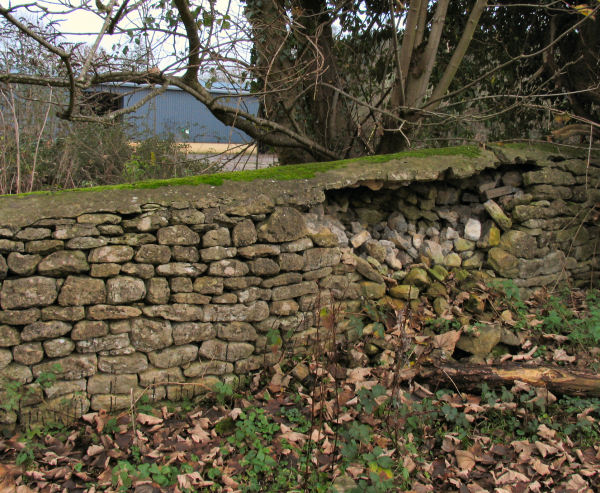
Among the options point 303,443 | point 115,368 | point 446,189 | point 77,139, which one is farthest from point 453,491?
point 77,139

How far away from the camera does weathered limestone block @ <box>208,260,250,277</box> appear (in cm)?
360

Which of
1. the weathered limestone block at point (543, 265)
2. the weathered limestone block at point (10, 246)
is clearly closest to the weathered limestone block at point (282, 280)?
the weathered limestone block at point (10, 246)

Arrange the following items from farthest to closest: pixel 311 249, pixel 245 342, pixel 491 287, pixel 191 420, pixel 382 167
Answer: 1. pixel 491 287
2. pixel 382 167
3. pixel 311 249
4. pixel 245 342
5. pixel 191 420

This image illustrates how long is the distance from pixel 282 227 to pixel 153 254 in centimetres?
99

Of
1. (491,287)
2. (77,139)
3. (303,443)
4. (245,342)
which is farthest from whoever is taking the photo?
(77,139)

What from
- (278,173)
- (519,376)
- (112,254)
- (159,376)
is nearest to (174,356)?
(159,376)

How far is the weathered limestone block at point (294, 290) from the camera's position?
3.85 meters

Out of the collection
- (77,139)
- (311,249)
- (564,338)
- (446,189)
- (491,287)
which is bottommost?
(564,338)

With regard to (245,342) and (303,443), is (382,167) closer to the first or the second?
(245,342)

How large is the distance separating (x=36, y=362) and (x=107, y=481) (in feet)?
2.98

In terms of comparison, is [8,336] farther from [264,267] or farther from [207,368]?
[264,267]

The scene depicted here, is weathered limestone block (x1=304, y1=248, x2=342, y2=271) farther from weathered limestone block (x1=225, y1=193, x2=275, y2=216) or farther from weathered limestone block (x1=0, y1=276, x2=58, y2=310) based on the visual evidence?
→ weathered limestone block (x1=0, y1=276, x2=58, y2=310)

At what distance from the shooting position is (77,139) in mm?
Result: 6984

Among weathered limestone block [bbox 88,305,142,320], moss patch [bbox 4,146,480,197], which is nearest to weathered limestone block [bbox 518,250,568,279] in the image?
moss patch [bbox 4,146,480,197]
